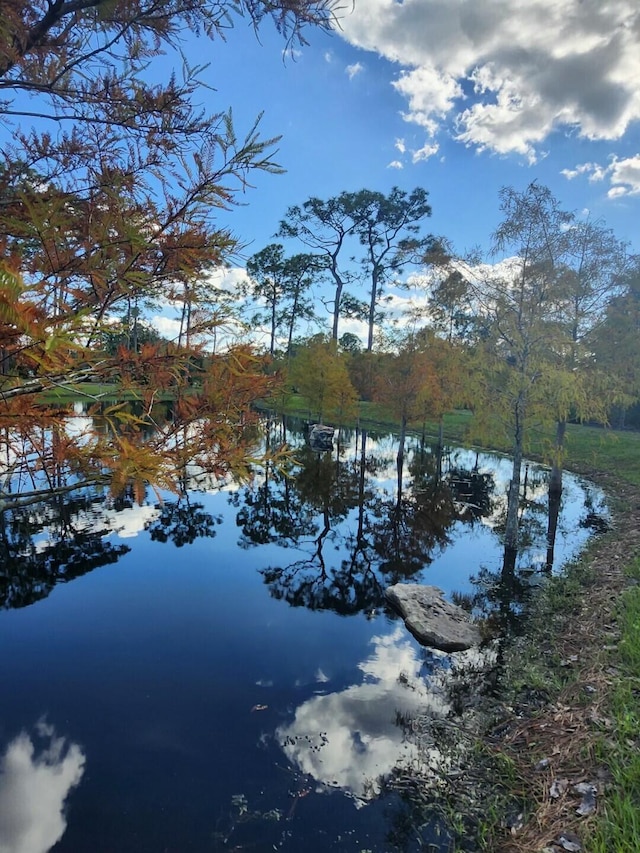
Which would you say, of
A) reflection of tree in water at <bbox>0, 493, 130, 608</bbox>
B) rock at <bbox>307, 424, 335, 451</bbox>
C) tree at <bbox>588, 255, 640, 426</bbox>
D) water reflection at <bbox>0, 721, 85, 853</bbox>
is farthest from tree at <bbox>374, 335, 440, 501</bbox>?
water reflection at <bbox>0, 721, 85, 853</bbox>

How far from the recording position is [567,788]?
4.11m

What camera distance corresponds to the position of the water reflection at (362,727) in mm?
5129

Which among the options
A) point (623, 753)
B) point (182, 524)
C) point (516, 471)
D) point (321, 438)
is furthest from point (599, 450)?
point (623, 753)

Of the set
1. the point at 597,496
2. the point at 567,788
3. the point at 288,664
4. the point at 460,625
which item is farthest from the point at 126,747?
the point at 597,496

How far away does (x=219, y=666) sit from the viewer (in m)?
7.20

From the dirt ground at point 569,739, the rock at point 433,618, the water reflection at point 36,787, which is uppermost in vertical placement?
the dirt ground at point 569,739

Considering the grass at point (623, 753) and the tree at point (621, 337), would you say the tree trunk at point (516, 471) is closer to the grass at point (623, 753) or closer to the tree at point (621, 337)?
the grass at point (623, 753)

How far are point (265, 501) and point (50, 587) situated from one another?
8.81m

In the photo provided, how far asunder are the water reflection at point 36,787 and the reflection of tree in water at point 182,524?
6921 mm

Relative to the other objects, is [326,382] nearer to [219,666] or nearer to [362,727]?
[219,666]

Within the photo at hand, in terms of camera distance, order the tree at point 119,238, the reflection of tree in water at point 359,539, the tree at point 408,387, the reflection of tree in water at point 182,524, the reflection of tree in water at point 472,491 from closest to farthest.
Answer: the tree at point 119,238 → the reflection of tree in water at point 359,539 → the reflection of tree in water at point 182,524 → the reflection of tree in water at point 472,491 → the tree at point 408,387

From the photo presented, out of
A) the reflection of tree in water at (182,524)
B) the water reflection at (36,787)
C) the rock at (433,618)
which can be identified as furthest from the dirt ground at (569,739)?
the reflection of tree in water at (182,524)

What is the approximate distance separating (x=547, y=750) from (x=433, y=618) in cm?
364

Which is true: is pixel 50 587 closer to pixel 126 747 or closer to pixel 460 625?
pixel 126 747
